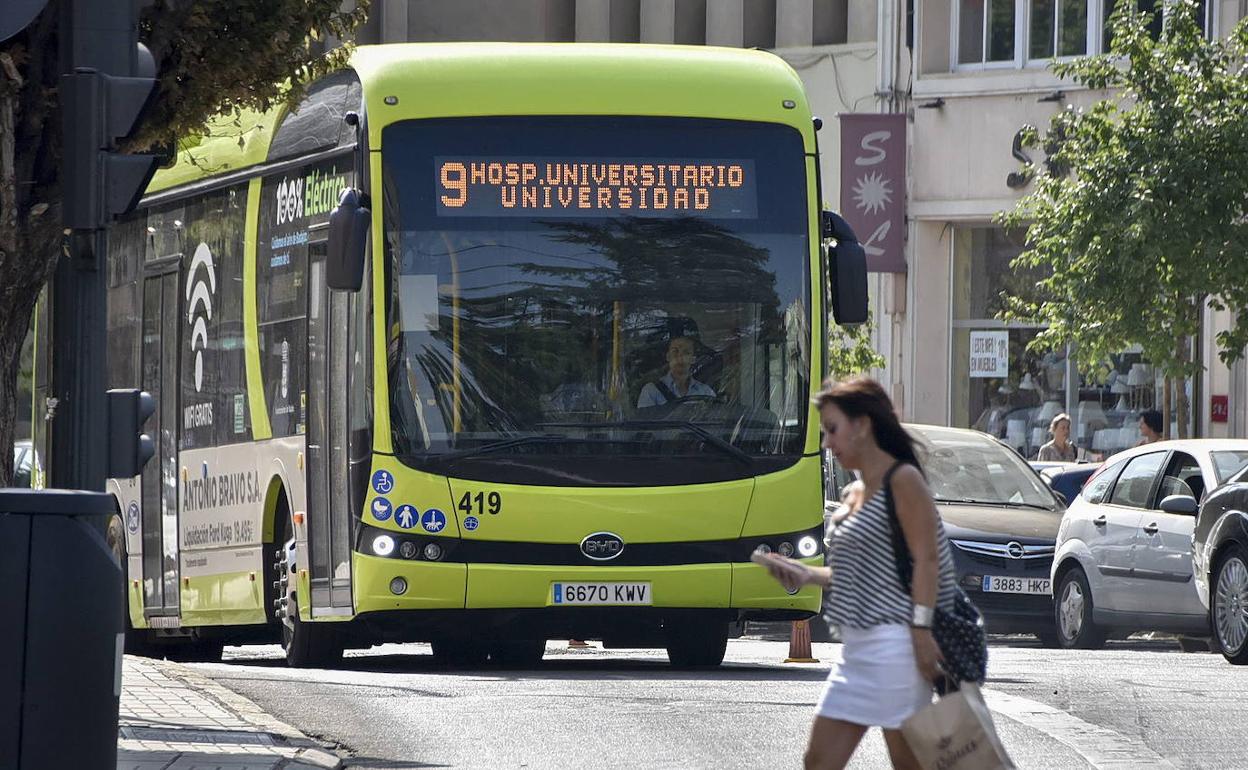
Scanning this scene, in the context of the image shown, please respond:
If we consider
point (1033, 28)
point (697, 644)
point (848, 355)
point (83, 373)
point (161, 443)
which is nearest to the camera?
point (83, 373)

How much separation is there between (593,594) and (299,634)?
2156mm

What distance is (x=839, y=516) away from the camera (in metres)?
7.32

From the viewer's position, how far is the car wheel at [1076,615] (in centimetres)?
1947

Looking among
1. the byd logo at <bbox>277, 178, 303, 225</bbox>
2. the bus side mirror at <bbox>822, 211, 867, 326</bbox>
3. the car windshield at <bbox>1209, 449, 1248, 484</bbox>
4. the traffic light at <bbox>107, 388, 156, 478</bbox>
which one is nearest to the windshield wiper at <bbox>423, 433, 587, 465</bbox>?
the bus side mirror at <bbox>822, 211, 867, 326</bbox>

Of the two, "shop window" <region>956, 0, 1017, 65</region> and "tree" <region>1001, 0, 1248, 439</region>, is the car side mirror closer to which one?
"tree" <region>1001, 0, 1248, 439</region>

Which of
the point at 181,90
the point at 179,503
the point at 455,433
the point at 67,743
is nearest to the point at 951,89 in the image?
the point at 179,503

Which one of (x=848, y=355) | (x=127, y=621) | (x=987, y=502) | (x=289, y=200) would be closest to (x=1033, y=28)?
(x=848, y=355)

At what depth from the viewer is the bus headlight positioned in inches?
559

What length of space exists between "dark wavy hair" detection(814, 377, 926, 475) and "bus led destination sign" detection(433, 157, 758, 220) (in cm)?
737

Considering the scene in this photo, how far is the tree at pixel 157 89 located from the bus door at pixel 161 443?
18.8 feet

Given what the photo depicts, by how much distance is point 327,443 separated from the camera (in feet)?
49.1

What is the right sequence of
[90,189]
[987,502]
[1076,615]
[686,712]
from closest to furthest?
[90,189], [686,712], [1076,615], [987,502]

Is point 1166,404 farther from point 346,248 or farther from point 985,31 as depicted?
point 346,248

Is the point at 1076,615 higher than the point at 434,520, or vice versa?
the point at 434,520
